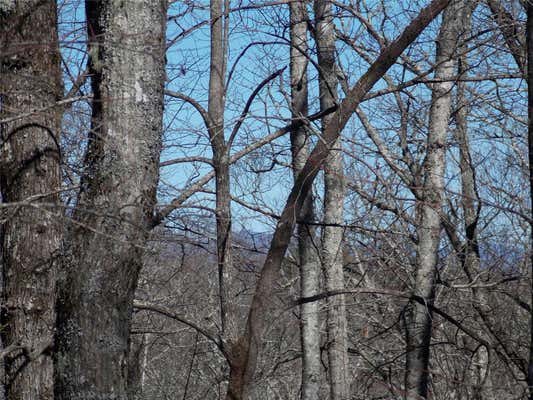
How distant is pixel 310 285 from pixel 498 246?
139 inches

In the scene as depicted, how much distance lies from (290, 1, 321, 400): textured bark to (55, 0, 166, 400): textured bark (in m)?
3.43

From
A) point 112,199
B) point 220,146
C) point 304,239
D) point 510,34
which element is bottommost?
point 112,199

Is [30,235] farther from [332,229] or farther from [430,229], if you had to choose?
[430,229]

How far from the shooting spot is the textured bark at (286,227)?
6309 mm

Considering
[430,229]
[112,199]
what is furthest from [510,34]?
[112,199]

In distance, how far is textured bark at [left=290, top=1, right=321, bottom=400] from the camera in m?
8.21

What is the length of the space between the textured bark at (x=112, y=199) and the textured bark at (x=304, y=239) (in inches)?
135

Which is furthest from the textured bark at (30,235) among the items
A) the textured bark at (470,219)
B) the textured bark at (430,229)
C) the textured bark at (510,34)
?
the textured bark at (470,219)

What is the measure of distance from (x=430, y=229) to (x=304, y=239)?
4.54 ft

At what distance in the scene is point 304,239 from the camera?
333 inches

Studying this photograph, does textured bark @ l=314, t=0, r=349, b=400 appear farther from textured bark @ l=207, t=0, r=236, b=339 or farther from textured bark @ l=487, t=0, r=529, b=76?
textured bark @ l=487, t=0, r=529, b=76

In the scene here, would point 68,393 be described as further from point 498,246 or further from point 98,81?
point 498,246

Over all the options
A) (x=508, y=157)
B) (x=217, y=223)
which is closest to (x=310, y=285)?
(x=217, y=223)

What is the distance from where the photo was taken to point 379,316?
45.2ft
